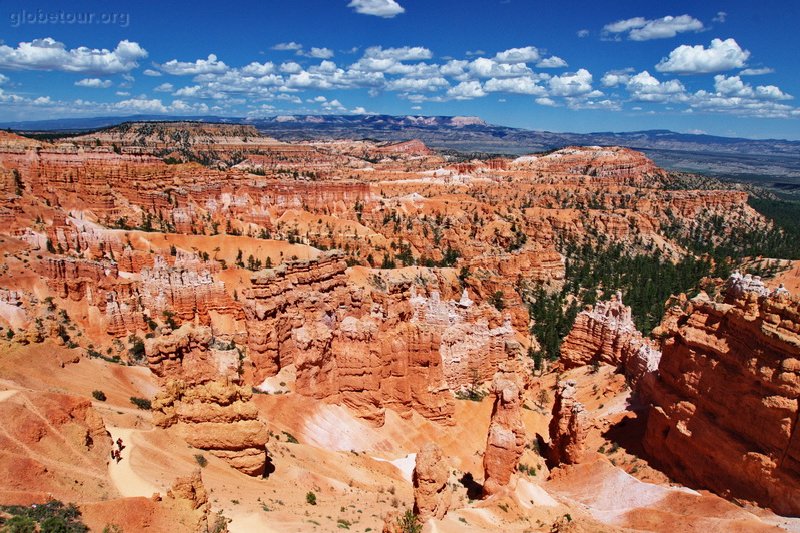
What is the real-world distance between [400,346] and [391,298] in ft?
23.6

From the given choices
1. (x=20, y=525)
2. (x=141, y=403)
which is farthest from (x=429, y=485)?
(x=141, y=403)

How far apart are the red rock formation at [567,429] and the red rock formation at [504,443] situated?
3.86m

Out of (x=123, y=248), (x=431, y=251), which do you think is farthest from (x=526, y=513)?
(x=431, y=251)

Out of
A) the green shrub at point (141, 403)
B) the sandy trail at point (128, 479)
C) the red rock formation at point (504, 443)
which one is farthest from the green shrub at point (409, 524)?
the green shrub at point (141, 403)

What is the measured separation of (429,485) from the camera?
13219 millimetres

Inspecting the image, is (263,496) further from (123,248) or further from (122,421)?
(123,248)

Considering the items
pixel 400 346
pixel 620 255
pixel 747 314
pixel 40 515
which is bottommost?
pixel 620 255

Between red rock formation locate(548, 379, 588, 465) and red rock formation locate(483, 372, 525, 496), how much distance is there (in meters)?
3.86

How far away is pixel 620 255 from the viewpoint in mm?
84562

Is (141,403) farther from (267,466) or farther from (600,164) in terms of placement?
(600,164)

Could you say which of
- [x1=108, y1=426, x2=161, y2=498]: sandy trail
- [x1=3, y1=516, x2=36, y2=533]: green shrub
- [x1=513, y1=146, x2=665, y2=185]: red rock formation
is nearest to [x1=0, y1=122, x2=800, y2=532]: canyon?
[x1=108, y1=426, x2=161, y2=498]: sandy trail

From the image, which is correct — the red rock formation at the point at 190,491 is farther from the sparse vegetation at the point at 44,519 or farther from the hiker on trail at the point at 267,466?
the hiker on trail at the point at 267,466

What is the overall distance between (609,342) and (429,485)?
21.9 meters

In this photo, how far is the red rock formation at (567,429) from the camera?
69.7 feet
